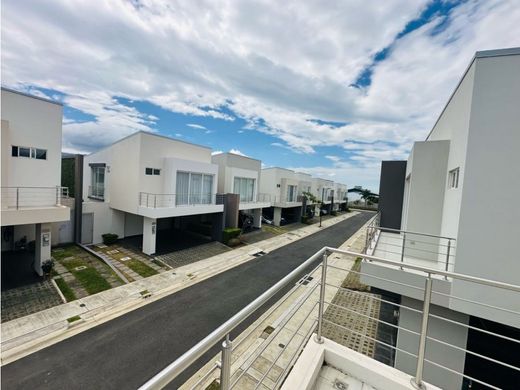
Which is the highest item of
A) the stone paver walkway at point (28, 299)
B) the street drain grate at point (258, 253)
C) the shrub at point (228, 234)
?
the shrub at point (228, 234)

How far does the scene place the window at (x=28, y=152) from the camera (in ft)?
31.2

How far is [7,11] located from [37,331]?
801 centimetres

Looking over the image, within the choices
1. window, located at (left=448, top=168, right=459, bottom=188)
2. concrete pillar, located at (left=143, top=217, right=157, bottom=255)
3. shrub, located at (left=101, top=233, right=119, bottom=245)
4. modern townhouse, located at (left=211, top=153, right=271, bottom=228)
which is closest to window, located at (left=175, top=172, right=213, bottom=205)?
concrete pillar, located at (left=143, top=217, right=157, bottom=255)

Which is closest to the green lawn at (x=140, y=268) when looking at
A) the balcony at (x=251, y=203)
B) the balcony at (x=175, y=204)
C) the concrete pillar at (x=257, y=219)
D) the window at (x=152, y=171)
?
the balcony at (x=175, y=204)

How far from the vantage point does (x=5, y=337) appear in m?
6.62

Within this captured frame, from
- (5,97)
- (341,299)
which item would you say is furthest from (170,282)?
(5,97)

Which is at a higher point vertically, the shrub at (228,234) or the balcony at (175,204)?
the balcony at (175,204)

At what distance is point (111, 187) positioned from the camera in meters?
15.6

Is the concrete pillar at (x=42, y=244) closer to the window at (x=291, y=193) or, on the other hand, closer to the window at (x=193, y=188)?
the window at (x=193, y=188)

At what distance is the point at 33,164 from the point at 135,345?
8.48m

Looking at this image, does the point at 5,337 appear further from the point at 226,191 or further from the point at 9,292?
the point at 226,191

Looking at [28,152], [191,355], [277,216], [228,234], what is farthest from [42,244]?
[277,216]

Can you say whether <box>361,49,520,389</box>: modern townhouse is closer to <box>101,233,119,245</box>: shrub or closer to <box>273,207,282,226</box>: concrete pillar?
<box>101,233,119,245</box>: shrub

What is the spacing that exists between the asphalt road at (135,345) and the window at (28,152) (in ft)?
24.3
